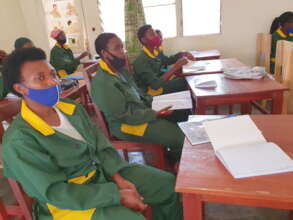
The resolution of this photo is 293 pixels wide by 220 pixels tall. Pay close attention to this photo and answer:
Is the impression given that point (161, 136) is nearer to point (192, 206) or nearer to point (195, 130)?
point (195, 130)

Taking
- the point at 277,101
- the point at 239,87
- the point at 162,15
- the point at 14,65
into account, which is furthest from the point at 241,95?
the point at 162,15

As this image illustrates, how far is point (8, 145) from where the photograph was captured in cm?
90

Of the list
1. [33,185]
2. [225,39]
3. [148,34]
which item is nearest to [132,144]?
[33,185]

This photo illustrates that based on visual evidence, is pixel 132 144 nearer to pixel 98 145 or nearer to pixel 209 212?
pixel 98 145

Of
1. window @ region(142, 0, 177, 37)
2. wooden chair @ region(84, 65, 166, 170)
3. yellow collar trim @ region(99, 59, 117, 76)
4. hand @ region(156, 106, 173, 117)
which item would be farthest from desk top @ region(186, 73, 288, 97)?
window @ region(142, 0, 177, 37)

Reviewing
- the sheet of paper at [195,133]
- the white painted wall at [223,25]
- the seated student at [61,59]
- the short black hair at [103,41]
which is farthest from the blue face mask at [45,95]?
the white painted wall at [223,25]

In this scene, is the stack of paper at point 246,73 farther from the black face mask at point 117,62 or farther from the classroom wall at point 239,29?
the classroom wall at point 239,29

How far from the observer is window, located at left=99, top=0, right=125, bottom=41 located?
14.8ft

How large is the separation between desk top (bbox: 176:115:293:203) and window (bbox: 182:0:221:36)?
3806 millimetres

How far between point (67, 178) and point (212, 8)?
410 cm

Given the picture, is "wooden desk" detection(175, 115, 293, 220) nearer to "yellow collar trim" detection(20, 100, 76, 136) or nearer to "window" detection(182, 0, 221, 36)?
"yellow collar trim" detection(20, 100, 76, 136)

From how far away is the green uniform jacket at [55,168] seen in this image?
2.95ft

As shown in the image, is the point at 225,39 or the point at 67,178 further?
the point at 225,39

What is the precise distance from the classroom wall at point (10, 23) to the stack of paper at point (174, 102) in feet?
11.2
